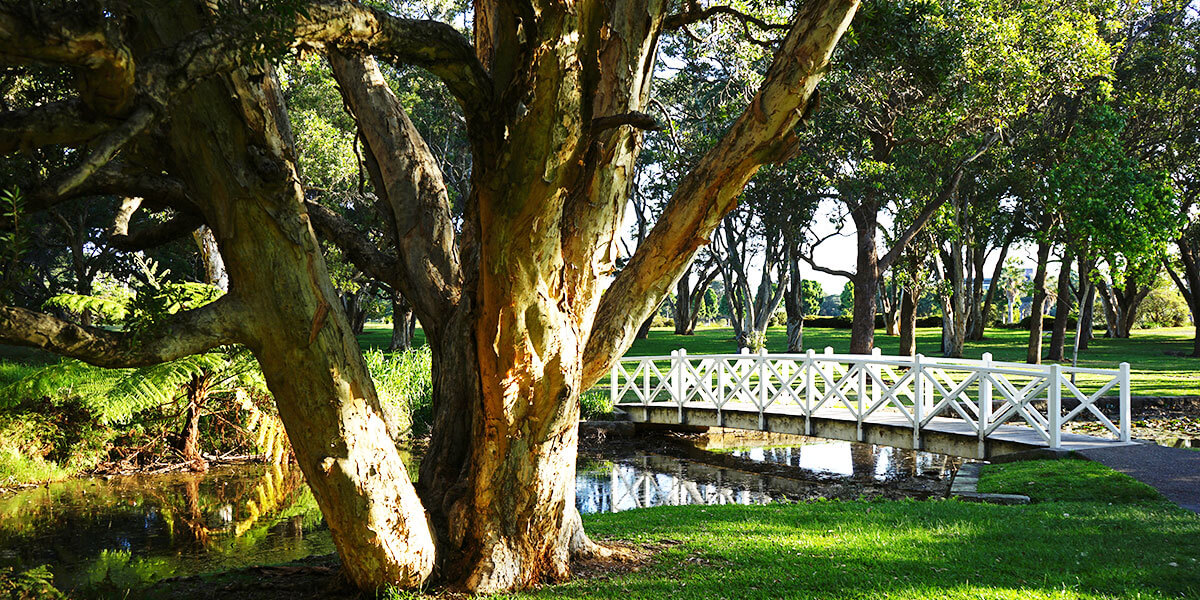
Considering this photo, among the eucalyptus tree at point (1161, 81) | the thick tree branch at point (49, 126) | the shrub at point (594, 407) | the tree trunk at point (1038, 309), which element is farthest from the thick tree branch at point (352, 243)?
the tree trunk at point (1038, 309)

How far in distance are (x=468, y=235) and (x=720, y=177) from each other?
1.76 m

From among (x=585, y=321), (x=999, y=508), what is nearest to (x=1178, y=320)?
(x=999, y=508)

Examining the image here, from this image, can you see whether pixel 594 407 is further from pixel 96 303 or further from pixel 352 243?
pixel 352 243

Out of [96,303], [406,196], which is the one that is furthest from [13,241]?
[96,303]

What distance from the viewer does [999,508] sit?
7.80 m

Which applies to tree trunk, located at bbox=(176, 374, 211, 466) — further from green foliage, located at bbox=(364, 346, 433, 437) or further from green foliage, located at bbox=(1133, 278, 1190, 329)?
Answer: green foliage, located at bbox=(1133, 278, 1190, 329)

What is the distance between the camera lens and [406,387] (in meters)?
16.8

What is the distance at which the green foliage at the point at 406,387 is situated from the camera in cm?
1572

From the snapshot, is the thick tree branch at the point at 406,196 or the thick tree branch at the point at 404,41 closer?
the thick tree branch at the point at 404,41

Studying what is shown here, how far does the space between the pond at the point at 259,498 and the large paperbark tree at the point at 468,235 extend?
233cm

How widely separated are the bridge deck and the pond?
0.59 m

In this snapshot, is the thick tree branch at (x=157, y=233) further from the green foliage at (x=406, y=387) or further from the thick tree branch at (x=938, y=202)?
the thick tree branch at (x=938, y=202)

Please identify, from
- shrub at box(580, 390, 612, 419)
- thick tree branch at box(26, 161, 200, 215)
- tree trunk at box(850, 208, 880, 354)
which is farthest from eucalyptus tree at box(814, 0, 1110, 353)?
thick tree branch at box(26, 161, 200, 215)

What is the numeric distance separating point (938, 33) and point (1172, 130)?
55.8ft
